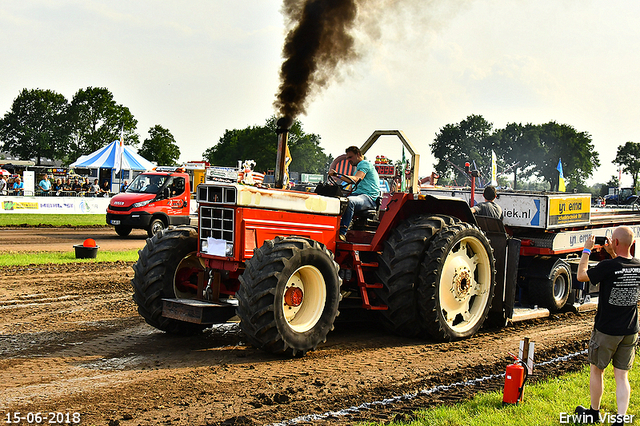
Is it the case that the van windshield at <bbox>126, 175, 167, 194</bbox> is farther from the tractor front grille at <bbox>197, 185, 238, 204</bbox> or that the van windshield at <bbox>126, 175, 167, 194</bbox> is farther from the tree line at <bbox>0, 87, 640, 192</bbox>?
the tree line at <bbox>0, 87, 640, 192</bbox>

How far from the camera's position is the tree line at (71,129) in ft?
260

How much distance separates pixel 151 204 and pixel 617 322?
17.1 meters

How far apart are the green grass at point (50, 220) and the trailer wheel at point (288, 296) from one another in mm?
19398

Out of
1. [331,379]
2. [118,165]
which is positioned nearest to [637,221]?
[331,379]

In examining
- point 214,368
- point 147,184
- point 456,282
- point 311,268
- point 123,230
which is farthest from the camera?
point 147,184

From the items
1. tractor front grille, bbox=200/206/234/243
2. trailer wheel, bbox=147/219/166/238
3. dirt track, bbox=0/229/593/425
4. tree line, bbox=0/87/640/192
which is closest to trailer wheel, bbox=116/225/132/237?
trailer wheel, bbox=147/219/166/238

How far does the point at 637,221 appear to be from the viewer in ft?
36.4

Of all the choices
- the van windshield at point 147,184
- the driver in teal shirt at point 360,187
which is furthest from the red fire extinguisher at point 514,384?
the van windshield at point 147,184

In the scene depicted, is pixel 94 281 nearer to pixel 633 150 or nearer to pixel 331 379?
pixel 331 379

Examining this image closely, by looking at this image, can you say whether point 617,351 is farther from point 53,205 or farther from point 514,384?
point 53,205

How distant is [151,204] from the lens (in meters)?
19.7

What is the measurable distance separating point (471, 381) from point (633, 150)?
88.2 m

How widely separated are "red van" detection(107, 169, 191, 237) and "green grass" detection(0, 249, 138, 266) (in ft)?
14.0

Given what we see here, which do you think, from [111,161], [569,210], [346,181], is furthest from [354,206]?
[111,161]
